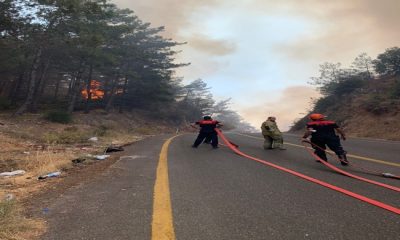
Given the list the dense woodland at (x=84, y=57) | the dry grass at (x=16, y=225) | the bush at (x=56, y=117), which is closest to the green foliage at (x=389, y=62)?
the dense woodland at (x=84, y=57)

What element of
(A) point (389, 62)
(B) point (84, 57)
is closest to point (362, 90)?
(A) point (389, 62)

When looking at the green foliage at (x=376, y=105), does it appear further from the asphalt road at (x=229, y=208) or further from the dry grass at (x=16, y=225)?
the dry grass at (x=16, y=225)

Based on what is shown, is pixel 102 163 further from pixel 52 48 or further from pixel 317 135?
pixel 52 48

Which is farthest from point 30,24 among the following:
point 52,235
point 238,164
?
point 52,235

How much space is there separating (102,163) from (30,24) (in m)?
19.4

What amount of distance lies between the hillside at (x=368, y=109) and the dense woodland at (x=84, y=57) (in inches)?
751

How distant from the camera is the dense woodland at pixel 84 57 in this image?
27.1m

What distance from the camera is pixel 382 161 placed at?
1031cm

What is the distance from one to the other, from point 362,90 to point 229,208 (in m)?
34.8

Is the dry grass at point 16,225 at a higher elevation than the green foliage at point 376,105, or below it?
below

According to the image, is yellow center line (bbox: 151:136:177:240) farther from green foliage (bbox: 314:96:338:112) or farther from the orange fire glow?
the orange fire glow

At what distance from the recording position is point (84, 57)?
115 feet

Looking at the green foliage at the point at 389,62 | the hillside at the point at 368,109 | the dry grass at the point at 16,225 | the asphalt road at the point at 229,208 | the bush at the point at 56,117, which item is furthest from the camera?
the green foliage at the point at 389,62

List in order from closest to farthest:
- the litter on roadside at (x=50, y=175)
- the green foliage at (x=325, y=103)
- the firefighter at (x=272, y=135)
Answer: the litter on roadside at (x=50, y=175) < the firefighter at (x=272, y=135) < the green foliage at (x=325, y=103)
